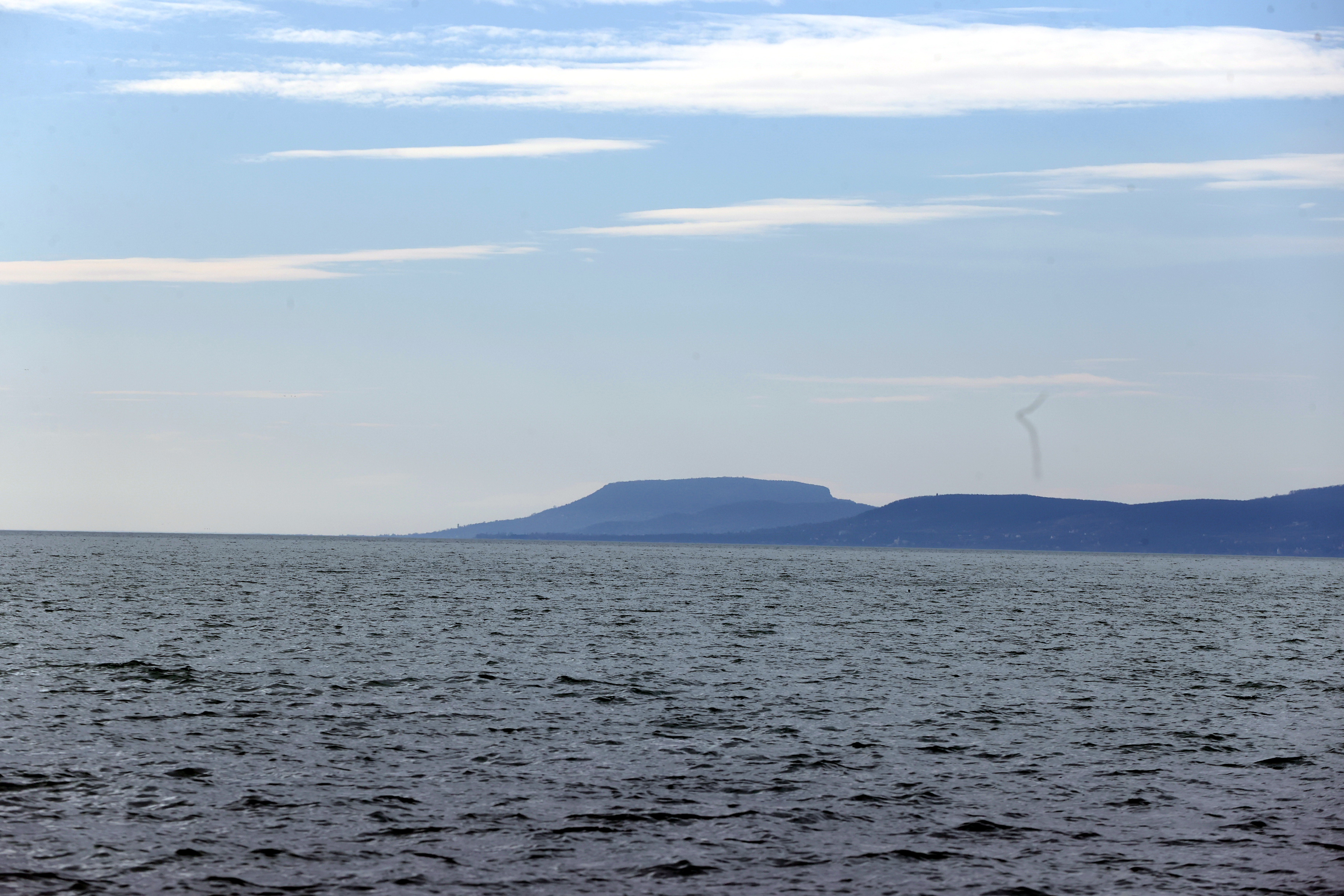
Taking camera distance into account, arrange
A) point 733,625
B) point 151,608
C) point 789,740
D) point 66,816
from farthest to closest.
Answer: point 151,608
point 733,625
point 789,740
point 66,816

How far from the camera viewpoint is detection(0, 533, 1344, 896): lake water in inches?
891

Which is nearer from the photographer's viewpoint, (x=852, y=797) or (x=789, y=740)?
(x=852, y=797)

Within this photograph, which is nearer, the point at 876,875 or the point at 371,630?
the point at 876,875

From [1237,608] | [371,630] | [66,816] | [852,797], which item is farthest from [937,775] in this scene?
[1237,608]

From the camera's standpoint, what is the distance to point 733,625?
3297 inches

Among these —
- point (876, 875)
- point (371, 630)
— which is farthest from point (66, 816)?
point (371, 630)

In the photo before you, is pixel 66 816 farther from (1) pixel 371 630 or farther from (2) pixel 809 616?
(2) pixel 809 616

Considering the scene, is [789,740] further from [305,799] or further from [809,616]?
[809,616]

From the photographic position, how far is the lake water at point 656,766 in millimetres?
22641

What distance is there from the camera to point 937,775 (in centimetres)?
3112

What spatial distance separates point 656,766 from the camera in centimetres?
3172

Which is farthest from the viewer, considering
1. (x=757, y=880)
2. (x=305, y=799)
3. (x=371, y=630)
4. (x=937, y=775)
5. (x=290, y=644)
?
(x=371, y=630)

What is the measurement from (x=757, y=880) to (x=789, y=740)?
45.4 ft

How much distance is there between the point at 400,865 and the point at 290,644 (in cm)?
4427
